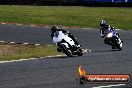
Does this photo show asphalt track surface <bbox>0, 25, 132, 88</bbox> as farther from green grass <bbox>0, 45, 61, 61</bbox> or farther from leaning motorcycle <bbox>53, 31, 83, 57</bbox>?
green grass <bbox>0, 45, 61, 61</bbox>

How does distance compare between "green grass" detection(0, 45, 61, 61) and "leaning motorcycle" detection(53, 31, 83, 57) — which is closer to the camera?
"leaning motorcycle" detection(53, 31, 83, 57)

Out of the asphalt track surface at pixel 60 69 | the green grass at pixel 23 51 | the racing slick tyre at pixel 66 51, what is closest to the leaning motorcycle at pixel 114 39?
the asphalt track surface at pixel 60 69

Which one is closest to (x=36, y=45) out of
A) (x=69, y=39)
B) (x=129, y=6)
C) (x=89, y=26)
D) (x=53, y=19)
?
(x=69, y=39)

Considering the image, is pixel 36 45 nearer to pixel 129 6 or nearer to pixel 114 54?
pixel 114 54

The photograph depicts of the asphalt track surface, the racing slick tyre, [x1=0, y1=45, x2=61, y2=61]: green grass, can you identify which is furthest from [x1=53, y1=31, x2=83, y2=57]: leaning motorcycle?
[x1=0, y1=45, x2=61, y2=61]: green grass

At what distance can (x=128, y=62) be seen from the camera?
52.5ft

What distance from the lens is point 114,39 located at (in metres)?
20.4

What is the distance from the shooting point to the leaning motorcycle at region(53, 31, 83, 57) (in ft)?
57.6

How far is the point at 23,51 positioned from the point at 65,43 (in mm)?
3654

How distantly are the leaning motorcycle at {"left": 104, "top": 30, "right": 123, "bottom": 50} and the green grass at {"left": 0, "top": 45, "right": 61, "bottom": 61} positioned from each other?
2.37 m

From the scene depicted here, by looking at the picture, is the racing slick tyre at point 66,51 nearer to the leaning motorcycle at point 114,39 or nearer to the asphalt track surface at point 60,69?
the asphalt track surface at point 60,69

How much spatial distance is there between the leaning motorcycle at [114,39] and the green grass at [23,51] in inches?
93.4

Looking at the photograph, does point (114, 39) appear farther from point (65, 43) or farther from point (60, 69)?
point (60, 69)

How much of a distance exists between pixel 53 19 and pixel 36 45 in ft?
53.1
